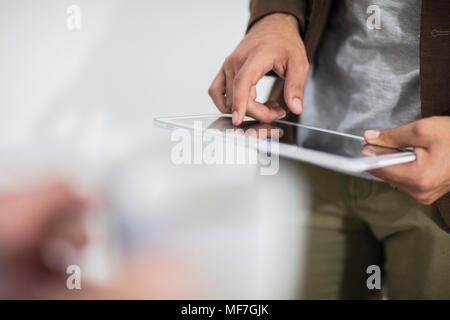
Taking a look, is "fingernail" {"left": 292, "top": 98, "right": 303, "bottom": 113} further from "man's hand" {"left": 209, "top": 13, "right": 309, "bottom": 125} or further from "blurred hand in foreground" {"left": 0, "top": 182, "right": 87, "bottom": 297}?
"blurred hand in foreground" {"left": 0, "top": 182, "right": 87, "bottom": 297}

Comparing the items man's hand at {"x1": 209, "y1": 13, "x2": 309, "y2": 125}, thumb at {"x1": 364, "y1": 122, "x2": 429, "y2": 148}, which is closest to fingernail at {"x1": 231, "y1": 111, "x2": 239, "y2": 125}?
man's hand at {"x1": 209, "y1": 13, "x2": 309, "y2": 125}

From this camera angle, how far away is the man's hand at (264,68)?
18.8 inches

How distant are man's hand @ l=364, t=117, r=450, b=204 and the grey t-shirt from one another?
13 centimetres

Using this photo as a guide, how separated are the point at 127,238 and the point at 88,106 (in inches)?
14.1

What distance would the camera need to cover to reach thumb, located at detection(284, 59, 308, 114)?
19.2 inches

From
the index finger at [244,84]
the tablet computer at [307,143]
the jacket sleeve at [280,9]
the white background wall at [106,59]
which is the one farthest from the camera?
the white background wall at [106,59]

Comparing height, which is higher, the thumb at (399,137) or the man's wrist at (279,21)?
the man's wrist at (279,21)

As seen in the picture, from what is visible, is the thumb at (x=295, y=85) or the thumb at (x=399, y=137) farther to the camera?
the thumb at (x=295, y=85)

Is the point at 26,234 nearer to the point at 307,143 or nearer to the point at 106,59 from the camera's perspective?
the point at 106,59

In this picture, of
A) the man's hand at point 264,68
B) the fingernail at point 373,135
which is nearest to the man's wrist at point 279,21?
the man's hand at point 264,68

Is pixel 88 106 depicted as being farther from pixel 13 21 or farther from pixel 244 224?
pixel 244 224

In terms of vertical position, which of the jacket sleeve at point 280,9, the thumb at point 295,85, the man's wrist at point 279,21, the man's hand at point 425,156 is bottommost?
the man's hand at point 425,156

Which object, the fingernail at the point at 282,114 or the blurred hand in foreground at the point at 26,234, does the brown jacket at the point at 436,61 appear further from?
the blurred hand in foreground at the point at 26,234

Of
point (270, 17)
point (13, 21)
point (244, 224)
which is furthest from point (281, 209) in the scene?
point (13, 21)
